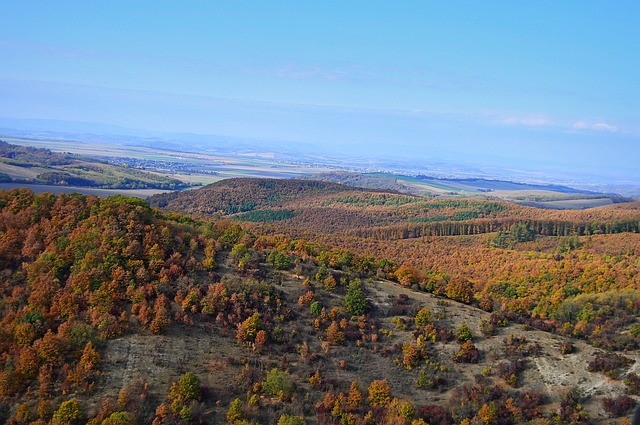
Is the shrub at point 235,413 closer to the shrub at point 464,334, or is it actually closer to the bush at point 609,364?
the shrub at point 464,334

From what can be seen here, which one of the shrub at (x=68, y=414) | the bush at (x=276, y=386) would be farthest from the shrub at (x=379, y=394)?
the shrub at (x=68, y=414)

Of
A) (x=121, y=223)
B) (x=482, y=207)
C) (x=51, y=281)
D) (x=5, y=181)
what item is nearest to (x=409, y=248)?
(x=482, y=207)

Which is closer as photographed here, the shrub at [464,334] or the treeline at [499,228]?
the shrub at [464,334]

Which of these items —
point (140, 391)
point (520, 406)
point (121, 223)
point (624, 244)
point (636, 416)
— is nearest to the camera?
point (636, 416)

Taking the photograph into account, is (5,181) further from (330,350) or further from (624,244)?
(624,244)

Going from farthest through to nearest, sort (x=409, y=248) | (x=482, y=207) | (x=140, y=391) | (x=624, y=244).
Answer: (x=482, y=207)
(x=409, y=248)
(x=624, y=244)
(x=140, y=391)

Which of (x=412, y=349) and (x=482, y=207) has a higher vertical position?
(x=482, y=207)

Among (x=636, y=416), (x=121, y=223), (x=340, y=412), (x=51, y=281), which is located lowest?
(x=340, y=412)

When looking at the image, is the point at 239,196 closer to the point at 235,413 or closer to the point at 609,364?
the point at 609,364
